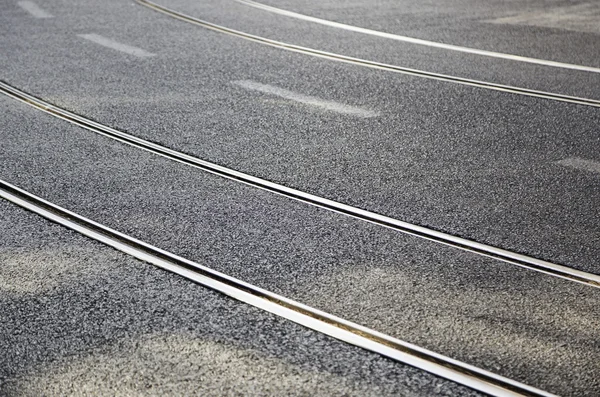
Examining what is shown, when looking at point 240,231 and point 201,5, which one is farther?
point 201,5

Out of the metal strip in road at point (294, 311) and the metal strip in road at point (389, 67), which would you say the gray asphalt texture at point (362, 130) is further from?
the metal strip in road at point (294, 311)

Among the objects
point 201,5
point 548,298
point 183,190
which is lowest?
point 201,5

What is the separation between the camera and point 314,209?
5.74 metres

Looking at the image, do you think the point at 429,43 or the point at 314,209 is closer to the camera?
the point at 314,209

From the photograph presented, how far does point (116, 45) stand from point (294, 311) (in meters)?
6.72

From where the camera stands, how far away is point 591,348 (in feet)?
13.5

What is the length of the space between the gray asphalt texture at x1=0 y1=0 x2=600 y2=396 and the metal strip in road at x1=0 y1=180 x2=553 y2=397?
0.24 feet

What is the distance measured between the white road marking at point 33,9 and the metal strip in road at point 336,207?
186 inches

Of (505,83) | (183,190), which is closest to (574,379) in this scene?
(183,190)

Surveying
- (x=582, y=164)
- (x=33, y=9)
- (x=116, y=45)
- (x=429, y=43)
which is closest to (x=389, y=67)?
(x=429, y=43)

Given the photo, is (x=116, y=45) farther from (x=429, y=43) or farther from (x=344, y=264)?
(x=344, y=264)

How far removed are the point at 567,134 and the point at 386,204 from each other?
84.9 inches

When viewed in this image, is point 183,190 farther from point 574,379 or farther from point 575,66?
point 575,66

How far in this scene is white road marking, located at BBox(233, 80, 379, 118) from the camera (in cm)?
791
